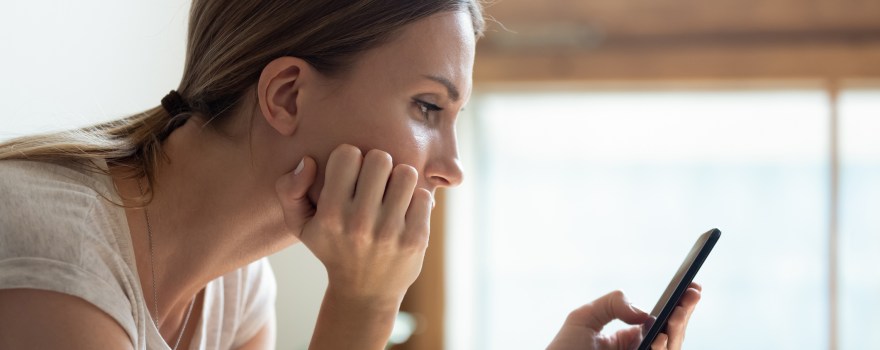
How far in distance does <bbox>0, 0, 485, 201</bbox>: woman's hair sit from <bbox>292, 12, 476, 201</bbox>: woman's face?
0.02 m

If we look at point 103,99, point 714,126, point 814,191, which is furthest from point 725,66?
point 103,99

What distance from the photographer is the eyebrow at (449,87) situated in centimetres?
101

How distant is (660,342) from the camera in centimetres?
96

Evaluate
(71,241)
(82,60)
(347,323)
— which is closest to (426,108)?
(347,323)

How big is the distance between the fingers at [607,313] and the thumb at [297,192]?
348mm

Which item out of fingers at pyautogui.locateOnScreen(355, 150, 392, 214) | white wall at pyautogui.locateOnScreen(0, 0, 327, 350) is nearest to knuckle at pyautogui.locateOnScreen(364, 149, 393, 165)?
fingers at pyautogui.locateOnScreen(355, 150, 392, 214)

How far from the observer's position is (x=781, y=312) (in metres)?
2.45

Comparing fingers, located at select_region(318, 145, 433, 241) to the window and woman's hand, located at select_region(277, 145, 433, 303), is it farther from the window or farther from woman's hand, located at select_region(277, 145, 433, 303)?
the window

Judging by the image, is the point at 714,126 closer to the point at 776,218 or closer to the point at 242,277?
the point at 776,218

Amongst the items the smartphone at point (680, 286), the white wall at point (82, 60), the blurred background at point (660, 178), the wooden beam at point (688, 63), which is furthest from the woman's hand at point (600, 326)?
the wooden beam at point (688, 63)

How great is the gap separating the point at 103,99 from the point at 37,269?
990 mm

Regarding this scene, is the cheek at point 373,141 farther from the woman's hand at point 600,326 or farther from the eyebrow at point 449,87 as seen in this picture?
the woman's hand at point 600,326

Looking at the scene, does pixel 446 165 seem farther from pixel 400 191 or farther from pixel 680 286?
pixel 680 286

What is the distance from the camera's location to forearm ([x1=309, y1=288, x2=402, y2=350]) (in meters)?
0.97
